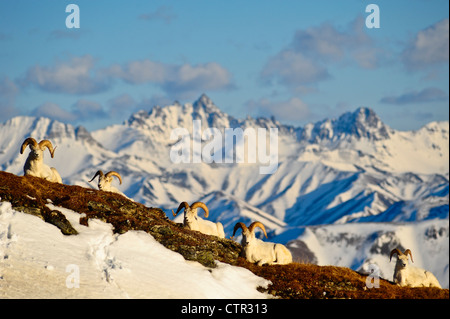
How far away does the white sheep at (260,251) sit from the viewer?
3772 cm

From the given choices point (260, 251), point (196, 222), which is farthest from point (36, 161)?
point (260, 251)

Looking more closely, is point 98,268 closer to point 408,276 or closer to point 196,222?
point 196,222

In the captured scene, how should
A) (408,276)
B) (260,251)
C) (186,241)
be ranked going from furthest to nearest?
(408,276) → (260,251) → (186,241)

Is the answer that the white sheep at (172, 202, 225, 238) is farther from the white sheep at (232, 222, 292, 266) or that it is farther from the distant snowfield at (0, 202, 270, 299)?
the distant snowfield at (0, 202, 270, 299)

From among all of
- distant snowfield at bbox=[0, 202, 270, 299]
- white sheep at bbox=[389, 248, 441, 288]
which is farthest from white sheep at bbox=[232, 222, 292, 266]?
white sheep at bbox=[389, 248, 441, 288]

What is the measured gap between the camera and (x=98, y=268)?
102 feet

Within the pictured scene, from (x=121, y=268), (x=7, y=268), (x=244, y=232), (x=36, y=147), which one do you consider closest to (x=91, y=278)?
(x=121, y=268)

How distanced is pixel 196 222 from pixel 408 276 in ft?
43.0

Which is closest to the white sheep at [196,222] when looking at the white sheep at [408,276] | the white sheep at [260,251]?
the white sheep at [260,251]

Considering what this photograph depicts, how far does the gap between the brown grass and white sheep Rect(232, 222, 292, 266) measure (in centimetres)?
68

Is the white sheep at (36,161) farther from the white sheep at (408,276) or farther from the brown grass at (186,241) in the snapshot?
the white sheep at (408,276)

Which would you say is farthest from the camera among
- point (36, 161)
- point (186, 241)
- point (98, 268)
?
point (36, 161)

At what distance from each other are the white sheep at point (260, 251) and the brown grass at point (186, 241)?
0.68 metres
